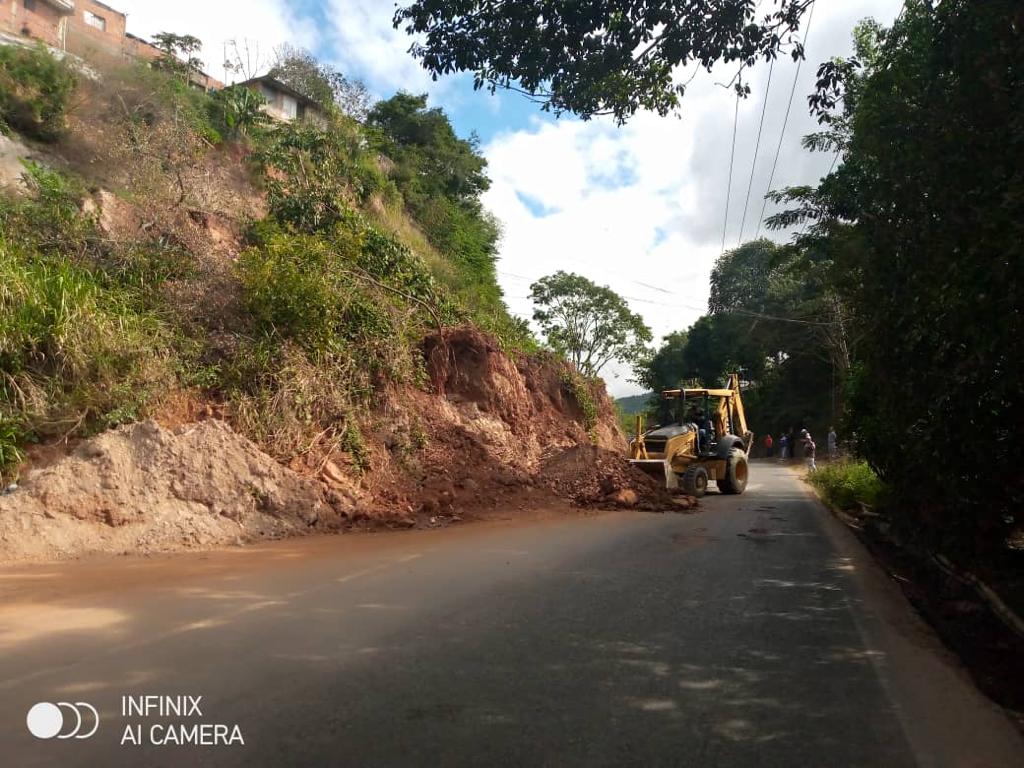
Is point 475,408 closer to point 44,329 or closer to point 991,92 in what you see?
point 44,329

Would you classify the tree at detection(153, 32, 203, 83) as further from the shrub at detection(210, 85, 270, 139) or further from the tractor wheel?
the tractor wheel

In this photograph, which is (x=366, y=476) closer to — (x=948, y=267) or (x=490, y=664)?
(x=490, y=664)

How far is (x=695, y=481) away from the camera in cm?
1780

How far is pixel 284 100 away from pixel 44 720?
116 feet

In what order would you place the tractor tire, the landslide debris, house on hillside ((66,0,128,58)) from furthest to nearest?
1. house on hillside ((66,0,128,58))
2. the tractor tire
3. the landslide debris

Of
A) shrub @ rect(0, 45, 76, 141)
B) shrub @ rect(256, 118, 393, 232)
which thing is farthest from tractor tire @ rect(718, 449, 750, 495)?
shrub @ rect(0, 45, 76, 141)

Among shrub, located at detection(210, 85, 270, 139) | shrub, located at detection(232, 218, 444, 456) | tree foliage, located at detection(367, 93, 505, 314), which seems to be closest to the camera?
shrub, located at detection(232, 218, 444, 456)

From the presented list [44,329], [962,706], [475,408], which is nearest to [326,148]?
[475,408]

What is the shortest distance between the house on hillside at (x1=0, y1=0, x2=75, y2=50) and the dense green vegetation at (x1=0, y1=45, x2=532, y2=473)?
54.9 feet

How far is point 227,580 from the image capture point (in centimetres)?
768

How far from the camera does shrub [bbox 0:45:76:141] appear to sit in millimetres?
18859

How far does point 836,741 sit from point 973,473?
3622mm

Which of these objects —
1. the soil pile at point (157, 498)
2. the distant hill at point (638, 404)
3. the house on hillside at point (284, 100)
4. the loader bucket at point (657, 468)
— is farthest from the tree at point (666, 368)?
the soil pile at point (157, 498)

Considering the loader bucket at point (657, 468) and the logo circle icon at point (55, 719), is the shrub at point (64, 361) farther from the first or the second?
the loader bucket at point (657, 468)
